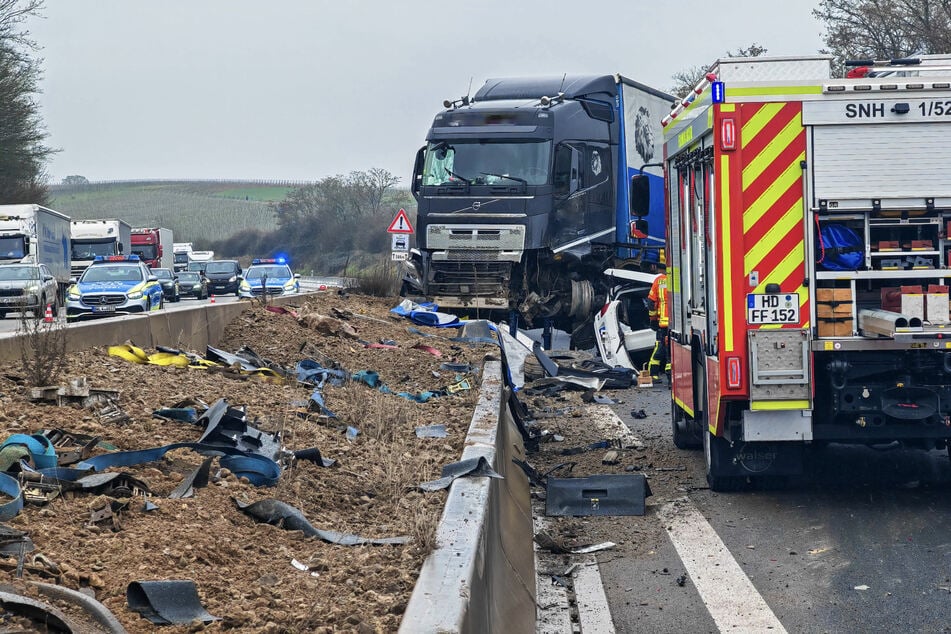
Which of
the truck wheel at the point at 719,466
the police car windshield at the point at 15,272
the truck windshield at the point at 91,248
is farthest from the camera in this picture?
the truck windshield at the point at 91,248

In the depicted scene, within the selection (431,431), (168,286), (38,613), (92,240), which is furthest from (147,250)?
(38,613)

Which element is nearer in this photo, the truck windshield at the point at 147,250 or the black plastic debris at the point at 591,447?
the black plastic debris at the point at 591,447

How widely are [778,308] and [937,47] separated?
30795mm

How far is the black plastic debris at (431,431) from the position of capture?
31.0 ft

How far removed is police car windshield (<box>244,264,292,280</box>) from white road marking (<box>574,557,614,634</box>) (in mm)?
39980

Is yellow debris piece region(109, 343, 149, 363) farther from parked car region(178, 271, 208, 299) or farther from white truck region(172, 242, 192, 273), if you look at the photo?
white truck region(172, 242, 192, 273)

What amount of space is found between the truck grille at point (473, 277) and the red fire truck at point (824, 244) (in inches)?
550

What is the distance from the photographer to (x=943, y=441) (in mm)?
9062

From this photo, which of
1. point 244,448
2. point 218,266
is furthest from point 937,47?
point 218,266

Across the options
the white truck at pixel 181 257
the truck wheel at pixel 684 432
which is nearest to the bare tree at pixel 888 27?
the truck wheel at pixel 684 432

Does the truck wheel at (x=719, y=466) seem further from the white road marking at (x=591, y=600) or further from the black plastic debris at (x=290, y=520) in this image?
the black plastic debris at (x=290, y=520)

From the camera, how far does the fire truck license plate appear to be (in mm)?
8445

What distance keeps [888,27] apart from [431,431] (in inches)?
1256

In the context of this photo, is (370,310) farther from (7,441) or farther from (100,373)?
(7,441)
